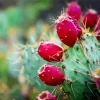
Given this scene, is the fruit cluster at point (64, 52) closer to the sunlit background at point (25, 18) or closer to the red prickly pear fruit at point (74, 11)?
the red prickly pear fruit at point (74, 11)

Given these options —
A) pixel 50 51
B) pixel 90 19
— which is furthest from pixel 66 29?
pixel 90 19

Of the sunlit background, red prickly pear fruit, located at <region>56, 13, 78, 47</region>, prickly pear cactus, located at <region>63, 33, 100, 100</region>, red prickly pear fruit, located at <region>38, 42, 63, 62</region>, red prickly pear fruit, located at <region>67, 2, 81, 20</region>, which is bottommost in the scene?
prickly pear cactus, located at <region>63, 33, 100, 100</region>

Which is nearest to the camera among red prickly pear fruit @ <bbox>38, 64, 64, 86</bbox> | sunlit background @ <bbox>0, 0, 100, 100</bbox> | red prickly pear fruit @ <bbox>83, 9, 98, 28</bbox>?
red prickly pear fruit @ <bbox>38, 64, 64, 86</bbox>

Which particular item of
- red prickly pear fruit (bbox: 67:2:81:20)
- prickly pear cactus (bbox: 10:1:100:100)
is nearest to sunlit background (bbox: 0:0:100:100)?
red prickly pear fruit (bbox: 67:2:81:20)

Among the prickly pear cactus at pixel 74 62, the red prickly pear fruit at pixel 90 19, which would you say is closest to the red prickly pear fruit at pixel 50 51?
the prickly pear cactus at pixel 74 62

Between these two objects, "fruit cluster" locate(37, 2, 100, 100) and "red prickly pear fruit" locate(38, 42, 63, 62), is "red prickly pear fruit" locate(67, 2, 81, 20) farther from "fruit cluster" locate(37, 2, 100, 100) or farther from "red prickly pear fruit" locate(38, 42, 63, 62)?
Answer: "red prickly pear fruit" locate(38, 42, 63, 62)

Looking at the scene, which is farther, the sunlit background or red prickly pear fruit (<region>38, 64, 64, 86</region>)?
the sunlit background

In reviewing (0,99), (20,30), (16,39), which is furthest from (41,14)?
(0,99)
